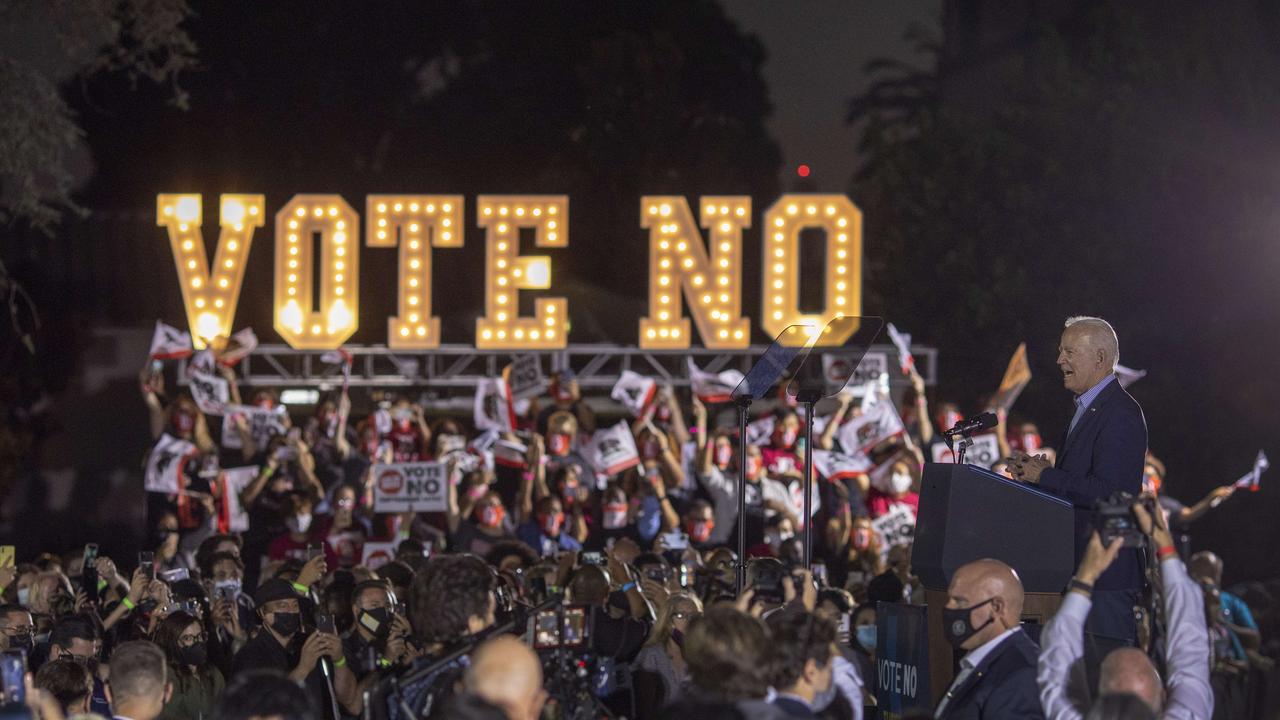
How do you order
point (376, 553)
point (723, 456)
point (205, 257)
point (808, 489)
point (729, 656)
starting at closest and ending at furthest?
point (729, 656) < point (808, 489) < point (376, 553) < point (723, 456) < point (205, 257)

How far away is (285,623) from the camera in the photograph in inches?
318

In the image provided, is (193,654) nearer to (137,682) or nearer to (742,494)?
(137,682)

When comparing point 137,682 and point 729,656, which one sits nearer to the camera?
point 729,656

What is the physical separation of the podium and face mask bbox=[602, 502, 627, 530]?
32.6 ft

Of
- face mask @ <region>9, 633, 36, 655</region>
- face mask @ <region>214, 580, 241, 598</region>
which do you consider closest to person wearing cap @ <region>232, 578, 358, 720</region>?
face mask @ <region>9, 633, 36, 655</region>

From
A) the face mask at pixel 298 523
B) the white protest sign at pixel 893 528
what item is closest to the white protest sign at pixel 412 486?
the face mask at pixel 298 523

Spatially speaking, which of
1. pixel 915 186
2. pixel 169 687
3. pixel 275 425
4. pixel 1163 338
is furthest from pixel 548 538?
pixel 915 186

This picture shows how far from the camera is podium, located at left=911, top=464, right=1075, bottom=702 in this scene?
6.66 meters

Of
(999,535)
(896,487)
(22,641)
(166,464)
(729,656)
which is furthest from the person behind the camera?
(166,464)

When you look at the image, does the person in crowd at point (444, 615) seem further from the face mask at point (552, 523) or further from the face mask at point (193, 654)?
the face mask at point (552, 523)

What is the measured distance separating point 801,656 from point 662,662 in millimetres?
3021

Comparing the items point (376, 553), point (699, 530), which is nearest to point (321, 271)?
point (376, 553)

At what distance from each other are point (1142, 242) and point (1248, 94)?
3202 millimetres

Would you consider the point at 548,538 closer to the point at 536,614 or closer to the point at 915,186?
the point at 536,614
